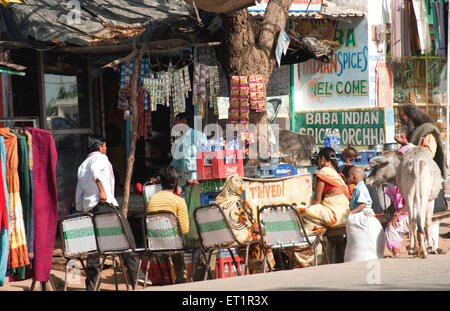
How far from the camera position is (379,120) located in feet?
45.8

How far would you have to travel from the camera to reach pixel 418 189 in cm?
813

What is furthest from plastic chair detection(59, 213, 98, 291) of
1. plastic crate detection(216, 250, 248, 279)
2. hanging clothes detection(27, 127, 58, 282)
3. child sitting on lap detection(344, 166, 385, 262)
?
child sitting on lap detection(344, 166, 385, 262)

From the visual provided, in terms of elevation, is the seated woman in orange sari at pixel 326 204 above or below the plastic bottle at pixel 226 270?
above

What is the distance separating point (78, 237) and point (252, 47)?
436cm

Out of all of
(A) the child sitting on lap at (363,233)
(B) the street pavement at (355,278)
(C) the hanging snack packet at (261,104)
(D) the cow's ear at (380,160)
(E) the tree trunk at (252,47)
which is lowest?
(B) the street pavement at (355,278)

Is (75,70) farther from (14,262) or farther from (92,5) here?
(14,262)

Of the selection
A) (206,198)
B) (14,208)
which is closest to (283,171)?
(206,198)

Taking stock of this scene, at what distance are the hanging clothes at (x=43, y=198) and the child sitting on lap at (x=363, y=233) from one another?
313 cm

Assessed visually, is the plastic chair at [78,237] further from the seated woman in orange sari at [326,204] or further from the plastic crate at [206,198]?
the seated woman in orange sari at [326,204]

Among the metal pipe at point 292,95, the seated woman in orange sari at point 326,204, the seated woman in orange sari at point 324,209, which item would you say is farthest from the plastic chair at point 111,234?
the metal pipe at point 292,95

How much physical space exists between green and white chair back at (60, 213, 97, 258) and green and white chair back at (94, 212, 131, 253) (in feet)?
0.27

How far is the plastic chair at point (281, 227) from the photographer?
7918mm

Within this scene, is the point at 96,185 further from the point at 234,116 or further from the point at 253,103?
the point at 253,103

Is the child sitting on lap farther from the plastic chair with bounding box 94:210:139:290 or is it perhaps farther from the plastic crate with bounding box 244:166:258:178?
the plastic chair with bounding box 94:210:139:290
